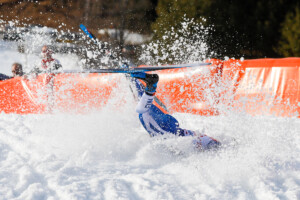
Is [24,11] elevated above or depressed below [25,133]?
above

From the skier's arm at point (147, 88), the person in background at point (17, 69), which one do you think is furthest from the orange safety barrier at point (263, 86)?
the person in background at point (17, 69)

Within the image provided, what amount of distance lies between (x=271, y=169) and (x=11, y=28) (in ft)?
76.8

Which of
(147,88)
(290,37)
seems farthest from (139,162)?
(290,37)

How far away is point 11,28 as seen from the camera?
73.2 ft

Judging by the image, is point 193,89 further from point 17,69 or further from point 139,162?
point 17,69

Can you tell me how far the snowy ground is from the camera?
2.56 m

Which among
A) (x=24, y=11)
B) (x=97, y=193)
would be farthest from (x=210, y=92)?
(x=24, y=11)

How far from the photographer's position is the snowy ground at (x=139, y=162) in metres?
2.56

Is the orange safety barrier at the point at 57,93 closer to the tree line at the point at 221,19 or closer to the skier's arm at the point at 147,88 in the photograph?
the skier's arm at the point at 147,88

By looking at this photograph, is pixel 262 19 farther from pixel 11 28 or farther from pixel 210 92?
pixel 11 28

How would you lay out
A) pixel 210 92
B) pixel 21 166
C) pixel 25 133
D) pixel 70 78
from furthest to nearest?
pixel 70 78 < pixel 210 92 < pixel 25 133 < pixel 21 166

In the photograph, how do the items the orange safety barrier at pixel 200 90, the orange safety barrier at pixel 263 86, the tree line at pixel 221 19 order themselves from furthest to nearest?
the tree line at pixel 221 19 < the orange safety barrier at pixel 200 90 < the orange safety barrier at pixel 263 86

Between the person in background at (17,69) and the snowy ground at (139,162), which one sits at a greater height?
the person in background at (17,69)

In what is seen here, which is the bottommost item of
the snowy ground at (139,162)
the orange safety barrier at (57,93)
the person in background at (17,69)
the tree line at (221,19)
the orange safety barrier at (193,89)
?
the snowy ground at (139,162)
